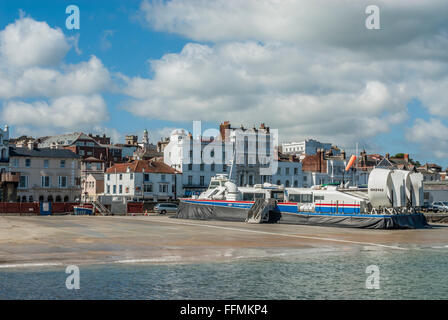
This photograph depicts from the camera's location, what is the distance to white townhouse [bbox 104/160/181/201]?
82.8 metres

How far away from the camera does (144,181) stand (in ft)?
273

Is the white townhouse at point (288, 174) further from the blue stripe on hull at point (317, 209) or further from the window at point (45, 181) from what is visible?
the blue stripe on hull at point (317, 209)

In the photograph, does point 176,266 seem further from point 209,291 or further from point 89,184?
point 89,184

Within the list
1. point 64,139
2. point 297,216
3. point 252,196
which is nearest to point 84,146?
point 64,139

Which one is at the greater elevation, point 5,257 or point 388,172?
point 388,172

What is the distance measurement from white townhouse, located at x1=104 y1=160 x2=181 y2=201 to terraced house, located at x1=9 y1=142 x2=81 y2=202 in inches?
268

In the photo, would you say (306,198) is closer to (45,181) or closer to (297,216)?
(297,216)

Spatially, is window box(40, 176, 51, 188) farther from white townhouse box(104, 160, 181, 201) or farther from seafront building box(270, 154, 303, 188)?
seafront building box(270, 154, 303, 188)

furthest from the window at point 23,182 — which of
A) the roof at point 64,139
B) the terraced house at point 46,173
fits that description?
the roof at point 64,139

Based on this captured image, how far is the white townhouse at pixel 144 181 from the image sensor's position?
271ft

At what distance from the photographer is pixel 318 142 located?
16875 cm

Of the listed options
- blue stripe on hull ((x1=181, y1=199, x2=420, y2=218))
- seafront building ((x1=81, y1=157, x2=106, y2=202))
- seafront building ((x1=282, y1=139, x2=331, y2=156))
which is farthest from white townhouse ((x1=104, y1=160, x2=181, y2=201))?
seafront building ((x1=282, y1=139, x2=331, y2=156))
